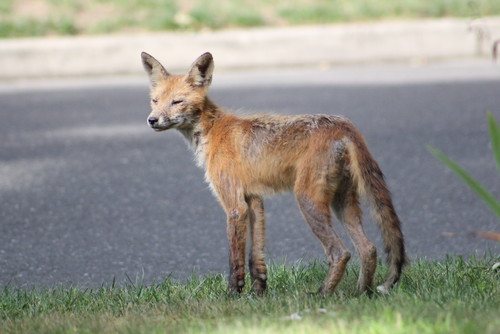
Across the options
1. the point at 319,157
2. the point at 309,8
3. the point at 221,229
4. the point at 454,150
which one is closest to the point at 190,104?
the point at 319,157

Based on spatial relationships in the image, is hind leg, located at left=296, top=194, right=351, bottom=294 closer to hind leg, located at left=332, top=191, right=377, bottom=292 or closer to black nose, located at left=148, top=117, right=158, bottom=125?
hind leg, located at left=332, top=191, right=377, bottom=292

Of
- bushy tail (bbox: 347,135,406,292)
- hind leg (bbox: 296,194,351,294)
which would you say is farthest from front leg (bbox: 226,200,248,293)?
bushy tail (bbox: 347,135,406,292)

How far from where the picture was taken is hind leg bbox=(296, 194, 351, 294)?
449 cm

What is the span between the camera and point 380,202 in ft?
15.1

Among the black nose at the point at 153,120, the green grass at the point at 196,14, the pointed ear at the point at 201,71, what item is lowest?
the black nose at the point at 153,120

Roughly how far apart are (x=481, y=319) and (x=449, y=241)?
8.64 feet

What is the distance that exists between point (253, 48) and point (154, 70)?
26.7 ft

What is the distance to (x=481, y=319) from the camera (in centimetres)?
370

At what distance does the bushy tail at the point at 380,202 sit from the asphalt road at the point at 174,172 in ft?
3.89

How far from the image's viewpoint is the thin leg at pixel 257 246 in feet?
15.7

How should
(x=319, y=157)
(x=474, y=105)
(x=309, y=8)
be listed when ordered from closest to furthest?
(x=319, y=157)
(x=474, y=105)
(x=309, y=8)

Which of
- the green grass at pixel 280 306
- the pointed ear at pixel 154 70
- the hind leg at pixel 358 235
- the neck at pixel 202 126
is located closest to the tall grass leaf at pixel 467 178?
the green grass at pixel 280 306

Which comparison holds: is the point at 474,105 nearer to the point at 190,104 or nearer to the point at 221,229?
the point at 221,229

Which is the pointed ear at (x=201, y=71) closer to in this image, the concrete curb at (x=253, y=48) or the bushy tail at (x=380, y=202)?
the bushy tail at (x=380, y=202)
